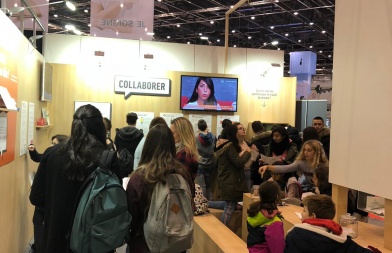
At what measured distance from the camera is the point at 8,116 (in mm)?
3238

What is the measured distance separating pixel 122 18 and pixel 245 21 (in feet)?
27.2

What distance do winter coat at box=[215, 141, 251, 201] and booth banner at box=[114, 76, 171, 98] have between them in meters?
3.51

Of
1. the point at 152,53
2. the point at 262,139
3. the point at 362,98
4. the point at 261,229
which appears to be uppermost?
the point at 152,53

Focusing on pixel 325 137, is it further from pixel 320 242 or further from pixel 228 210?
pixel 320 242

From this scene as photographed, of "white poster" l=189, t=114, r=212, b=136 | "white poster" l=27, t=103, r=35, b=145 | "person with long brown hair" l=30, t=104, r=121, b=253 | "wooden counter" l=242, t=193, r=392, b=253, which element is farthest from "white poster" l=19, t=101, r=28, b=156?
"white poster" l=189, t=114, r=212, b=136

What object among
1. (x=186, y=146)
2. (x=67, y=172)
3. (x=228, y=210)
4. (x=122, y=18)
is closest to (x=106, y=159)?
(x=67, y=172)

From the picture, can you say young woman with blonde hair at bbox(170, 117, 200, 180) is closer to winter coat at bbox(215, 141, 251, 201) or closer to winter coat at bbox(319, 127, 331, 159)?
winter coat at bbox(215, 141, 251, 201)

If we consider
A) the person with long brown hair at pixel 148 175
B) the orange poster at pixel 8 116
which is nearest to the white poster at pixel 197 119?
the orange poster at pixel 8 116

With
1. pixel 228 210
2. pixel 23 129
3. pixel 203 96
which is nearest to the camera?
pixel 23 129

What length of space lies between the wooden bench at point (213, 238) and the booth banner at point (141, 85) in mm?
3809

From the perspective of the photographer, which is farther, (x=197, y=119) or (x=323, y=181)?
(x=197, y=119)

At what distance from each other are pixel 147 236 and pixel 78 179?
50 centimetres

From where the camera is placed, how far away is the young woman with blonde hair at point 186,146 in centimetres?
364

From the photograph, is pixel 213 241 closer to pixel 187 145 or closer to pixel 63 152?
pixel 187 145
